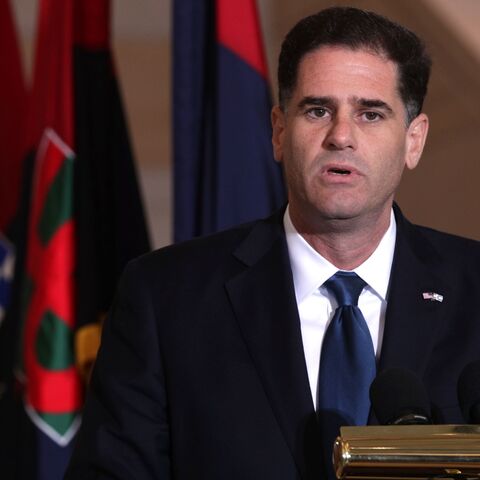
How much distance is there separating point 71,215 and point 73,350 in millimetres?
382

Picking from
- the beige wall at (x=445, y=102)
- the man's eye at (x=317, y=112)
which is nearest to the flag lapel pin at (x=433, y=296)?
the man's eye at (x=317, y=112)

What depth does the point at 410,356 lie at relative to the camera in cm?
168

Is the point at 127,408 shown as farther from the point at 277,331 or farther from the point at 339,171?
the point at 339,171

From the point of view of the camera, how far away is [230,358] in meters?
1.71

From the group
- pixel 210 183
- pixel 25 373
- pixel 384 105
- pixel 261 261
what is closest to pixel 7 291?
pixel 25 373

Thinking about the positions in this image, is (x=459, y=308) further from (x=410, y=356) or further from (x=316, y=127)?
(x=316, y=127)

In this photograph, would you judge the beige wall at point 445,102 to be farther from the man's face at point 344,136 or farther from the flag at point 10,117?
the man's face at point 344,136

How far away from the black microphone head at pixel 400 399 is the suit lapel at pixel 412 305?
383mm

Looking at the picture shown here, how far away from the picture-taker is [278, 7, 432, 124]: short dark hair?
5.85 feet

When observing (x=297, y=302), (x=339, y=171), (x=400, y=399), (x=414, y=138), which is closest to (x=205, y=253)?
(x=297, y=302)

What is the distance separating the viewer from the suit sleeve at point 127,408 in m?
1.63

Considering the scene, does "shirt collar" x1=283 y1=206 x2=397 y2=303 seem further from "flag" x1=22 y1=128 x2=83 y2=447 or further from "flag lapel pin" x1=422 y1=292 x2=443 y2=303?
"flag" x1=22 y1=128 x2=83 y2=447

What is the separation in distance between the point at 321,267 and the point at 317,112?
0.26 metres

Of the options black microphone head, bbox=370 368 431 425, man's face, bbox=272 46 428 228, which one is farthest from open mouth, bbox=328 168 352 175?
black microphone head, bbox=370 368 431 425
